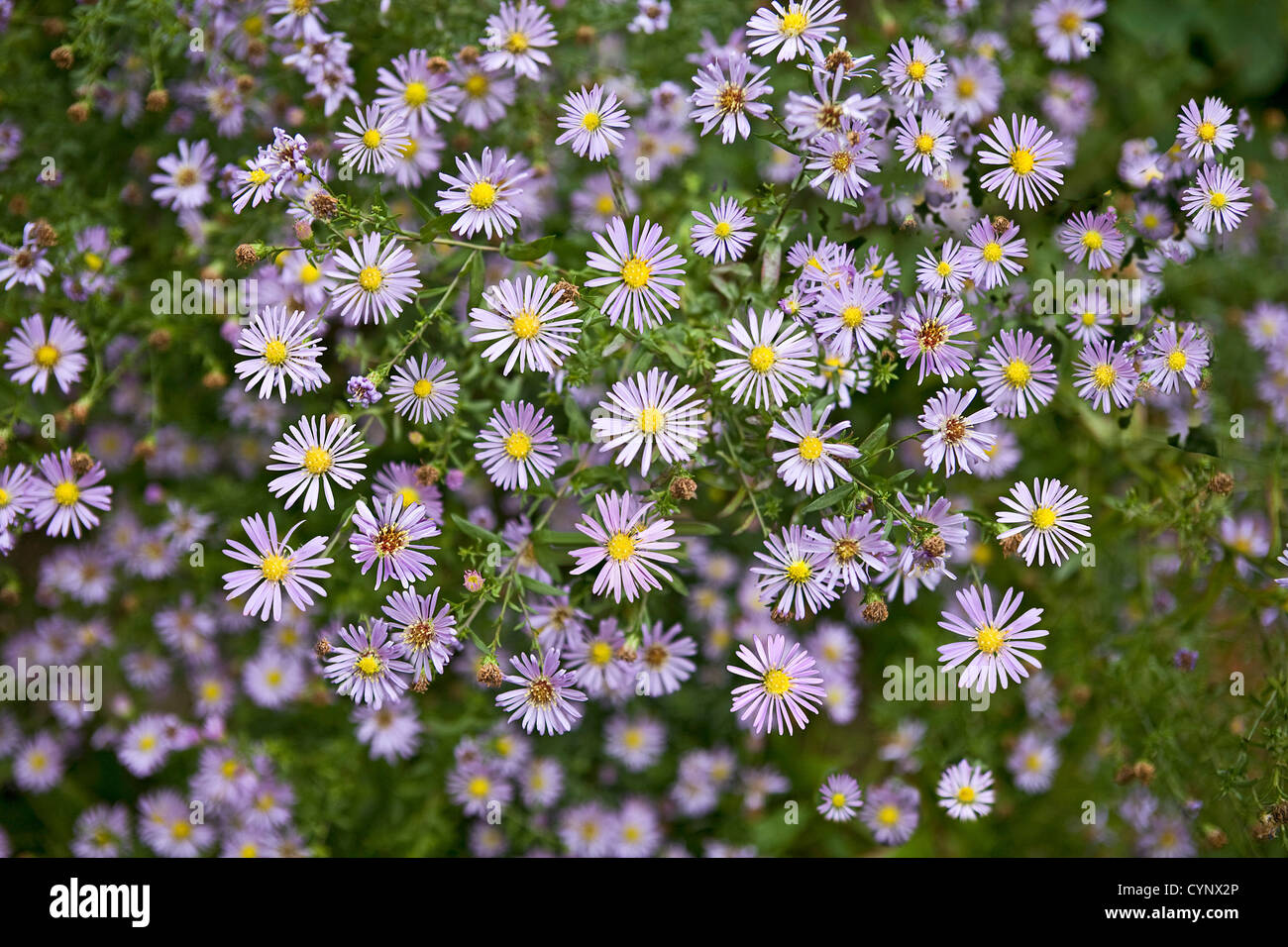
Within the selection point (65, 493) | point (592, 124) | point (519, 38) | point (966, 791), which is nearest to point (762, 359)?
point (592, 124)

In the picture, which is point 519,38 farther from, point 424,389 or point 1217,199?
point 1217,199

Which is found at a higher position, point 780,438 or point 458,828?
point 780,438

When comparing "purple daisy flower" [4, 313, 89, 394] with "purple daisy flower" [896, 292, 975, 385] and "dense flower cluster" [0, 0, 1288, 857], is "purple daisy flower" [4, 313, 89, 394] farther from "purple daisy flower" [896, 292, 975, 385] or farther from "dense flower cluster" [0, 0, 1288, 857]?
"purple daisy flower" [896, 292, 975, 385]

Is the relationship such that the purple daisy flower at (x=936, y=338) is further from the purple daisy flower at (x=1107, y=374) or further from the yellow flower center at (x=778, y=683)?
the yellow flower center at (x=778, y=683)

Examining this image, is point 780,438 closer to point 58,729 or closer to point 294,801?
point 294,801

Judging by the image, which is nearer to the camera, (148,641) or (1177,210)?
(1177,210)

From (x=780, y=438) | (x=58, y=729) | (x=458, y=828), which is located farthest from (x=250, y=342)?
(x=58, y=729)
